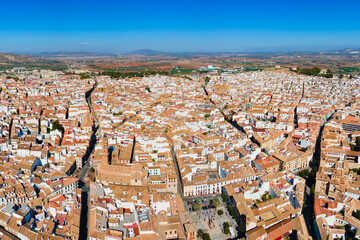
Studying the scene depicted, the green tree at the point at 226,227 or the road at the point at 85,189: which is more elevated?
the road at the point at 85,189

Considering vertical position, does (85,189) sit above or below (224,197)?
above

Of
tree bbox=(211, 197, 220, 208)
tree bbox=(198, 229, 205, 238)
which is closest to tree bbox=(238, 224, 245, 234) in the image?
tree bbox=(198, 229, 205, 238)

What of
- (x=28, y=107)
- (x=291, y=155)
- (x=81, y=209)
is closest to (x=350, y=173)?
(x=291, y=155)

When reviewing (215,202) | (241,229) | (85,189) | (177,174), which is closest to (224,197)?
(215,202)

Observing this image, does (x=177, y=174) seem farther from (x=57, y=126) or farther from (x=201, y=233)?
(x=57, y=126)

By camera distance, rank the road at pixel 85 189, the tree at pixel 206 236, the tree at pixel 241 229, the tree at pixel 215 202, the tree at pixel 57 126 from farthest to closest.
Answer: the tree at pixel 57 126
the tree at pixel 215 202
the road at pixel 85 189
the tree at pixel 241 229
the tree at pixel 206 236

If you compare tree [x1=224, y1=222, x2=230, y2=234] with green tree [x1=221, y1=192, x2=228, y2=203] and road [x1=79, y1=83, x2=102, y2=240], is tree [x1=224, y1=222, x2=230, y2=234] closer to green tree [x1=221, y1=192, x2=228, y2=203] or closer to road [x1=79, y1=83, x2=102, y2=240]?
green tree [x1=221, y1=192, x2=228, y2=203]

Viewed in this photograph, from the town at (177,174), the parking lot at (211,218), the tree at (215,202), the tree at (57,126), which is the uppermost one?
the tree at (57,126)

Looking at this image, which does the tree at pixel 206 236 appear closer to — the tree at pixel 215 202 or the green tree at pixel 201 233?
the green tree at pixel 201 233

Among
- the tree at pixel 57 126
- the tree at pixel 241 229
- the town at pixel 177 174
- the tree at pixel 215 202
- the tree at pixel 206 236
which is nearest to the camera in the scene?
the tree at pixel 206 236

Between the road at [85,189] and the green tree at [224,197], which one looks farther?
the green tree at [224,197]

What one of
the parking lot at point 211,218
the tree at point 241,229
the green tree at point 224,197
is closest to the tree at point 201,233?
the parking lot at point 211,218

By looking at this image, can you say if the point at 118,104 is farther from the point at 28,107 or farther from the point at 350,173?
the point at 350,173
